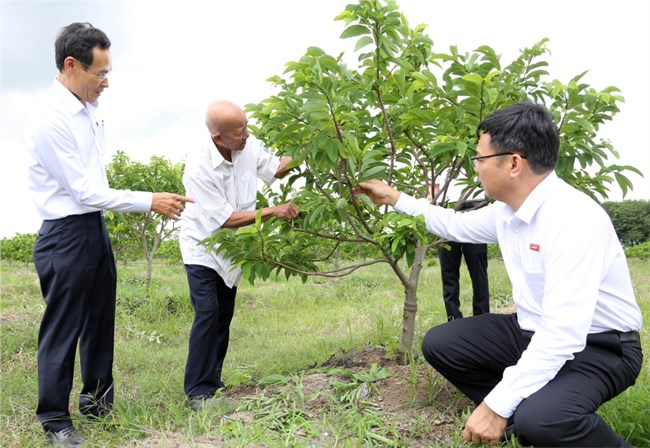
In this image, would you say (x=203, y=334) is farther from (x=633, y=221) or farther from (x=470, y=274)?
(x=633, y=221)

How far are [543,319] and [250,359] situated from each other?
2994 millimetres

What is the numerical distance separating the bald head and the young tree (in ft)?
0.68

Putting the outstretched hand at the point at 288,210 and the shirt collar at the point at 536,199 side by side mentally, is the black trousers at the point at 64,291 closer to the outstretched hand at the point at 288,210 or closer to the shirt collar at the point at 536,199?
the outstretched hand at the point at 288,210

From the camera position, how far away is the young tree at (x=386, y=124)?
2684 mm

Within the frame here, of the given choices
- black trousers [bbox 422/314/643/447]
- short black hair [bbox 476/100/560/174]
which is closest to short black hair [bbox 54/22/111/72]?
short black hair [bbox 476/100/560/174]

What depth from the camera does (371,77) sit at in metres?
2.84

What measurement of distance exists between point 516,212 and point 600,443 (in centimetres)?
97

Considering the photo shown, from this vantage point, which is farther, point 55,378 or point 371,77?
point 55,378

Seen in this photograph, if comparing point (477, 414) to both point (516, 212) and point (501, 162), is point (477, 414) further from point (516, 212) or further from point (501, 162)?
point (501, 162)

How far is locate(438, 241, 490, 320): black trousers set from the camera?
16.4 feet

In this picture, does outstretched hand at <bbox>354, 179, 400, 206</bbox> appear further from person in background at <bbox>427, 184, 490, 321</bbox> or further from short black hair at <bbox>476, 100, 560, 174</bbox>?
person in background at <bbox>427, 184, 490, 321</bbox>

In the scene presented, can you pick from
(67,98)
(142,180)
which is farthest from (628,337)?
(142,180)

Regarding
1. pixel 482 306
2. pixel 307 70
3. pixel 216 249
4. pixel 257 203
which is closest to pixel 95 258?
pixel 216 249

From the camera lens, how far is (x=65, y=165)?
2.88 metres
